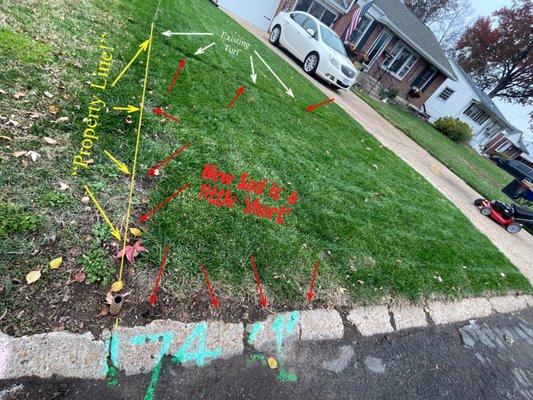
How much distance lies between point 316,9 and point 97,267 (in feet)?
62.0

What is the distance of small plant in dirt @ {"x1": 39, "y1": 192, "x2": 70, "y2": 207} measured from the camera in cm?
245

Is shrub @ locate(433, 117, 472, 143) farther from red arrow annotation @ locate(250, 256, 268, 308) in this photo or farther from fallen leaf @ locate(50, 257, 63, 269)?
fallen leaf @ locate(50, 257, 63, 269)

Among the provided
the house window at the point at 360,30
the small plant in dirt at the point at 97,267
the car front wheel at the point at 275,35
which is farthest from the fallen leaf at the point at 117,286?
the house window at the point at 360,30

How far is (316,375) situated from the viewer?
2.47 meters

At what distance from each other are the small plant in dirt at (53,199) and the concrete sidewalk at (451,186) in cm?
758

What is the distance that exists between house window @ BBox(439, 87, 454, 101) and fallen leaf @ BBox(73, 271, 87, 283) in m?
28.8

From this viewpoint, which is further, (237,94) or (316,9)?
(316,9)

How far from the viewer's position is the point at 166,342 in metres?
2.15

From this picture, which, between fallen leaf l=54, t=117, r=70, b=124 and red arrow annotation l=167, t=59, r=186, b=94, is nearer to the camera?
fallen leaf l=54, t=117, r=70, b=124

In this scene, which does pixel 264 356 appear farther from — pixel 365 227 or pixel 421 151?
pixel 421 151

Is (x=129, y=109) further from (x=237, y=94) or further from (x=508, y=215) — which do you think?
(x=508, y=215)

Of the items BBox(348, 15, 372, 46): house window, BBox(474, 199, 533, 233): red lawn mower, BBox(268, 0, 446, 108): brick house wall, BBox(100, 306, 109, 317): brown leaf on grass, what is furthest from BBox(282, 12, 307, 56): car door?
BBox(100, 306, 109, 317): brown leaf on grass

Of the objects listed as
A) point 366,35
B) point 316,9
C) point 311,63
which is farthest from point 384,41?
point 311,63

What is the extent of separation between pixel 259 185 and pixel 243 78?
3.62 metres
